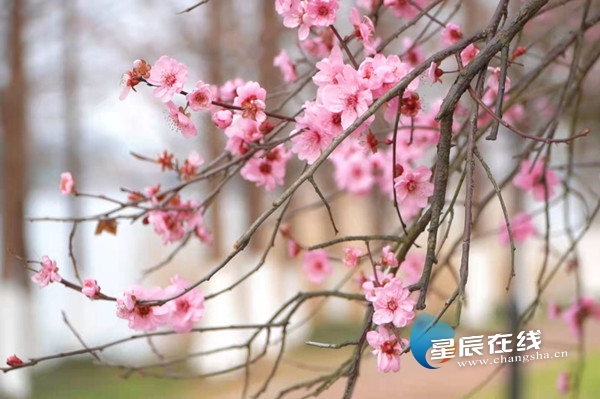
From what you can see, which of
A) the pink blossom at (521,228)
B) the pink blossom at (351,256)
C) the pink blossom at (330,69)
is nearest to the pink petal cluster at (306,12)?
the pink blossom at (330,69)

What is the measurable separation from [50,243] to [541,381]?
4680mm

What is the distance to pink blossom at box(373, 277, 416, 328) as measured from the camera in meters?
1.20

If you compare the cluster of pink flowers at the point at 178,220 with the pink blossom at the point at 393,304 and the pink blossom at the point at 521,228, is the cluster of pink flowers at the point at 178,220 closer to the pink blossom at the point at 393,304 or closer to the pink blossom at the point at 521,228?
the pink blossom at the point at 393,304

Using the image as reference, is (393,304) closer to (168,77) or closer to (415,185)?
(415,185)

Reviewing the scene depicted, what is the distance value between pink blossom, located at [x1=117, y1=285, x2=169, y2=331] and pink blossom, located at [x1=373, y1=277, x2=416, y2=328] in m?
0.33

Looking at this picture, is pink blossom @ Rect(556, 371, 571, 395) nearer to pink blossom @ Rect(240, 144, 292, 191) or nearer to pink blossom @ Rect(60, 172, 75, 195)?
pink blossom @ Rect(240, 144, 292, 191)

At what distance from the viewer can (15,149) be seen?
6.39 m

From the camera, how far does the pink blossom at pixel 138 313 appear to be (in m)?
1.30

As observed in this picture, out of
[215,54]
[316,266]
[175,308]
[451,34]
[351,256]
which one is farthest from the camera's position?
[215,54]

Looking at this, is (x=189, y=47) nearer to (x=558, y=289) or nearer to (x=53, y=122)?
(x=53, y=122)

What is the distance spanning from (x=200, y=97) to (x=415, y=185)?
1.16ft

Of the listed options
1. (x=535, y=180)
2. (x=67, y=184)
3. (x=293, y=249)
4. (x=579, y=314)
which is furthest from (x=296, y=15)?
(x=579, y=314)

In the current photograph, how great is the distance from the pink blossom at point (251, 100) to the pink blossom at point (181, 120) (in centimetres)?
9

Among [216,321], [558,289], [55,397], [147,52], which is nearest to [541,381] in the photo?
[216,321]
